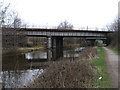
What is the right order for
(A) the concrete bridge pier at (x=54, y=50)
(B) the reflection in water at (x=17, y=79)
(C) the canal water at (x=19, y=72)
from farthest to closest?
1. (A) the concrete bridge pier at (x=54, y=50)
2. (C) the canal water at (x=19, y=72)
3. (B) the reflection in water at (x=17, y=79)

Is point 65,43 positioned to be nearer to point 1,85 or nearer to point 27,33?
point 27,33

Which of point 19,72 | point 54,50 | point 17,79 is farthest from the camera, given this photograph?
point 54,50

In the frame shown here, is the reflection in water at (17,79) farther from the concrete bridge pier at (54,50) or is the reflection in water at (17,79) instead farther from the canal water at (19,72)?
the concrete bridge pier at (54,50)

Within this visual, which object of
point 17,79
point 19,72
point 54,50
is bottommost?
point 54,50

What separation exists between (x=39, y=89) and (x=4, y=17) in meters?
13.4

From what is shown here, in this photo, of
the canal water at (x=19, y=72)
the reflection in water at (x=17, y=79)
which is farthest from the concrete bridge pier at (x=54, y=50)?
the reflection in water at (x=17, y=79)

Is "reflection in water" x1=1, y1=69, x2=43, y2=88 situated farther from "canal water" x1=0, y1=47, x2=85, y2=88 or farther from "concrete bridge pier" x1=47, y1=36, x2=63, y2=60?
"concrete bridge pier" x1=47, y1=36, x2=63, y2=60

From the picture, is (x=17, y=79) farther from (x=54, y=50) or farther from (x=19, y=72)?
(x=54, y=50)

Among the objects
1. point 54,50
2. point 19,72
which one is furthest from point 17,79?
point 54,50

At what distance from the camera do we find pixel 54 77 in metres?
10.0

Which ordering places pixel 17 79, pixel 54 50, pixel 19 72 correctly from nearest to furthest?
pixel 17 79 → pixel 19 72 → pixel 54 50

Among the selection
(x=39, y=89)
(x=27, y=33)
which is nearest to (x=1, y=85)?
(x=39, y=89)

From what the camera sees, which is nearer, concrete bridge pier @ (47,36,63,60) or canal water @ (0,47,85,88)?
canal water @ (0,47,85,88)

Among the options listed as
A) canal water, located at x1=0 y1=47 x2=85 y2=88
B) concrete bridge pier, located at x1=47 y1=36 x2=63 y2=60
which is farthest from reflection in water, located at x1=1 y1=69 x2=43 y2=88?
concrete bridge pier, located at x1=47 y1=36 x2=63 y2=60
